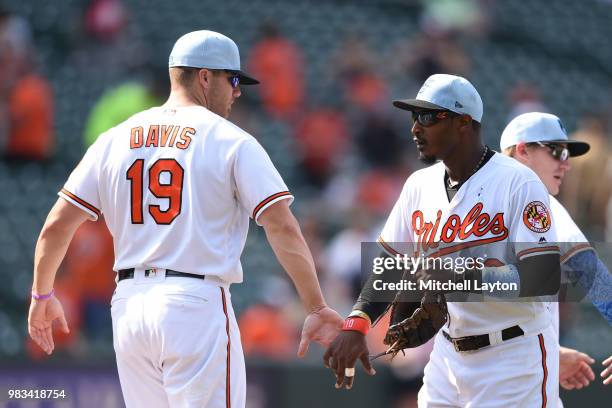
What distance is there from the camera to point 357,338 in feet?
16.4

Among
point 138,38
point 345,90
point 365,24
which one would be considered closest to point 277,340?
point 345,90

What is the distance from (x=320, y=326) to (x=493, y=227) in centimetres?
85

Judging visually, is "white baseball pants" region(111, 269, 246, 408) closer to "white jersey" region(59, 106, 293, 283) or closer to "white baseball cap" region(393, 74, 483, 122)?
"white jersey" region(59, 106, 293, 283)

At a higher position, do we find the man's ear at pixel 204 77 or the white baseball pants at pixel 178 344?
the man's ear at pixel 204 77

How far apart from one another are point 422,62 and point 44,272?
9.55 m

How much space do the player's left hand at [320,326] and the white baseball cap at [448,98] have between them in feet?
3.22

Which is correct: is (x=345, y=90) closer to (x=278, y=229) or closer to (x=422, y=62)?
(x=422, y=62)

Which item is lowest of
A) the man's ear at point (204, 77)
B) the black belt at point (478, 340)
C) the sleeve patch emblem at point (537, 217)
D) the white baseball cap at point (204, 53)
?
the black belt at point (478, 340)

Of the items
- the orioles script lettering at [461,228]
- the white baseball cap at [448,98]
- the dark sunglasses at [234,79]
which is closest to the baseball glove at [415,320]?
the orioles script lettering at [461,228]

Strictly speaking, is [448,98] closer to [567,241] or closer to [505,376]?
[567,241]

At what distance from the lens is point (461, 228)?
16.4ft

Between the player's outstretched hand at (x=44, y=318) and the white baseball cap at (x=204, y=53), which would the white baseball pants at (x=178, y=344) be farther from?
the white baseball cap at (x=204, y=53)

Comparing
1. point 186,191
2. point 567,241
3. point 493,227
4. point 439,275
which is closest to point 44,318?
point 186,191

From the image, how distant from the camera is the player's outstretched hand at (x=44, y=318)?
16.9 feet
